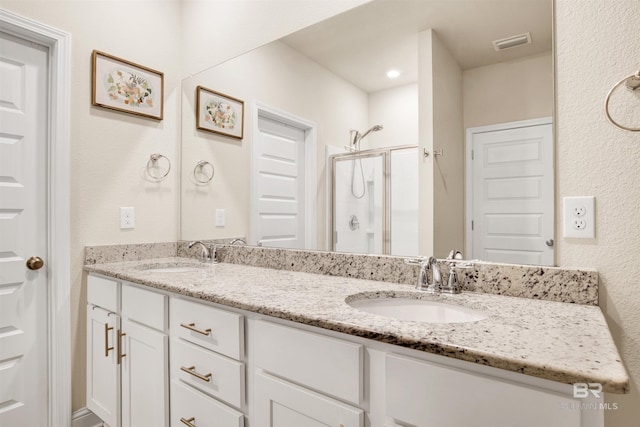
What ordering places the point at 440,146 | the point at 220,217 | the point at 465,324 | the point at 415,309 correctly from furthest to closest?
the point at 220,217 → the point at 440,146 → the point at 415,309 → the point at 465,324

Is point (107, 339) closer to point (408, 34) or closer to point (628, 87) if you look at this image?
point (408, 34)

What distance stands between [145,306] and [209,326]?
0.45 metres

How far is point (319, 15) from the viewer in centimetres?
167

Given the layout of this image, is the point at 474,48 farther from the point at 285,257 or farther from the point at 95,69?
the point at 95,69

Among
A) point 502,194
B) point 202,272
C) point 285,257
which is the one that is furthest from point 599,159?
point 202,272

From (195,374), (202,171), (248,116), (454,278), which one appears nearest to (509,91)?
(454,278)

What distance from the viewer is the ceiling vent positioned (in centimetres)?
115

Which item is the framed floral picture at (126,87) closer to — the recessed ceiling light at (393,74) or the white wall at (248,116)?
the white wall at (248,116)

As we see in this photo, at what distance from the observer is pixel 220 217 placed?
209 centimetres

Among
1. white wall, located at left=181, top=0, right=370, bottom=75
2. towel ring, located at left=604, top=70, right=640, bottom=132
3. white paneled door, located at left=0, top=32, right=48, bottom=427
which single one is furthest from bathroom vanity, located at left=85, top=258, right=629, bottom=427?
white wall, located at left=181, top=0, right=370, bottom=75

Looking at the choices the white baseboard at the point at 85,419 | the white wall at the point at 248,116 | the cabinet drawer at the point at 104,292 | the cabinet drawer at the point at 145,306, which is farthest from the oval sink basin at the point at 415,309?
the white baseboard at the point at 85,419

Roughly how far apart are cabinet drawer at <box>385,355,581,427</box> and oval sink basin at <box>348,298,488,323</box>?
369 millimetres

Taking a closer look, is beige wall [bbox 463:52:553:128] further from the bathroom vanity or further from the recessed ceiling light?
the bathroom vanity

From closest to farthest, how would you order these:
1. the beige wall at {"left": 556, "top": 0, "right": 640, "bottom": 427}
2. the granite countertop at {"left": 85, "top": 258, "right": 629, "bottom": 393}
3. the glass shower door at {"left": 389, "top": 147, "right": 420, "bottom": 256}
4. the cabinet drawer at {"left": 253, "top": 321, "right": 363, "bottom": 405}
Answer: the granite countertop at {"left": 85, "top": 258, "right": 629, "bottom": 393}
the cabinet drawer at {"left": 253, "top": 321, "right": 363, "bottom": 405}
the beige wall at {"left": 556, "top": 0, "right": 640, "bottom": 427}
the glass shower door at {"left": 389, "top": 147, "right": 420, "bottom": 256}
